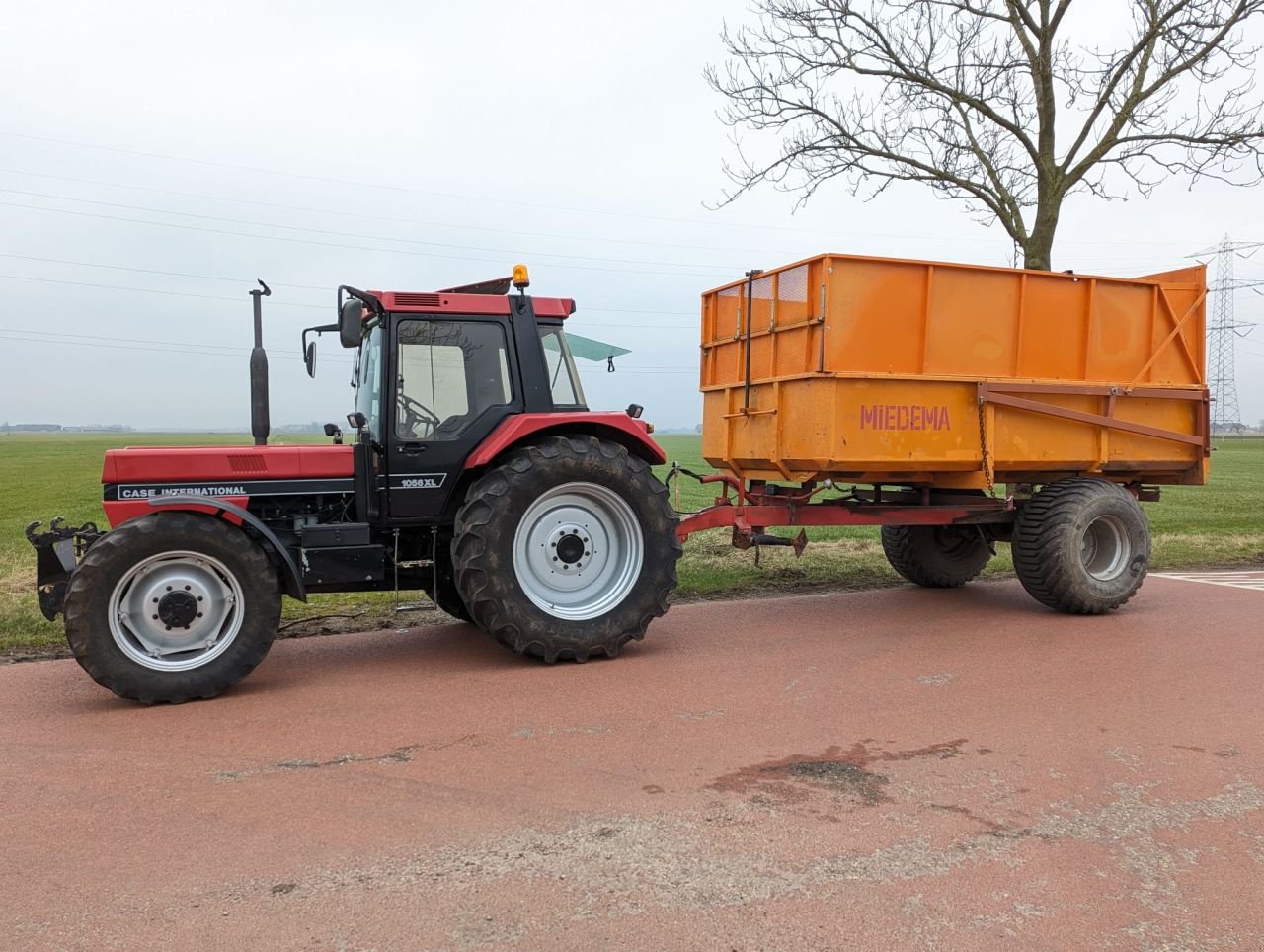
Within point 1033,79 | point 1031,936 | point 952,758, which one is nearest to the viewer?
point 1031,936

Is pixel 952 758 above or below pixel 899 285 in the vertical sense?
below

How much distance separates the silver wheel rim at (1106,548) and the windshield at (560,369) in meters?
4.47

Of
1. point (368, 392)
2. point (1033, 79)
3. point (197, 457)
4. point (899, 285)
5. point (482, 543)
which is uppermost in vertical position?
point (1033, 79)

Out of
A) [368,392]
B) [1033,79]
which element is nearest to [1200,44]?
[1033,79]

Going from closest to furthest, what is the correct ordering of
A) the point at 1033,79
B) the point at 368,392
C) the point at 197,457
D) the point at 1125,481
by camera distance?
the point at 197,457
the point at 368,392
the point at 1125,481
the point at 1033,79

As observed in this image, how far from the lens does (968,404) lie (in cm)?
786

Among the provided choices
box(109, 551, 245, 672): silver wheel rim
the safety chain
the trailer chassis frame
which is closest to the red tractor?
box(109, 551, 245, 672): silver wheel rim

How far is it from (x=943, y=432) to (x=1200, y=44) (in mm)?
8214

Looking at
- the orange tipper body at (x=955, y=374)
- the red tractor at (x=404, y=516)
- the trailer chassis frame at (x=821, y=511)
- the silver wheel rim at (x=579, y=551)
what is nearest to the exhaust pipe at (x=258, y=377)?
the red tractor at (x=404, y=516)

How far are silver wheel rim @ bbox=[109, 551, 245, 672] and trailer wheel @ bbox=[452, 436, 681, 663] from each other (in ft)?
4.55

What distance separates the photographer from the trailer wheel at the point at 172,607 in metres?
5.51

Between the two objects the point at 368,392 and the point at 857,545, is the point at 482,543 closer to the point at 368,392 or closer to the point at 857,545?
the point at 368,392

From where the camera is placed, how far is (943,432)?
7.80 metres

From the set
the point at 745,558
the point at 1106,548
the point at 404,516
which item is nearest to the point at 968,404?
the point at 1106,548
